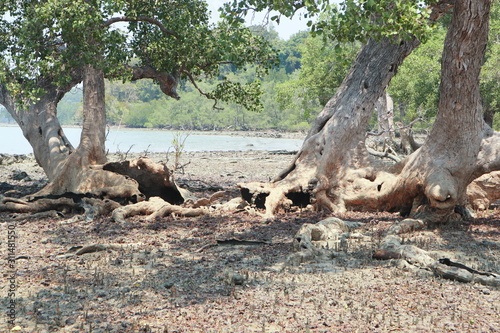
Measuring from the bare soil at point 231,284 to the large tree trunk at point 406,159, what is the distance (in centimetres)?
96

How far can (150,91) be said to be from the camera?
11794 cm

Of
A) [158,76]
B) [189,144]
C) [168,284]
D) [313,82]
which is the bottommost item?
[189,144]

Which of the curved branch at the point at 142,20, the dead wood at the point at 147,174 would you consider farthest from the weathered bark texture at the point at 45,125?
the curved branch at the point at 142,20

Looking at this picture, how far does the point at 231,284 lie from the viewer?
6547mm

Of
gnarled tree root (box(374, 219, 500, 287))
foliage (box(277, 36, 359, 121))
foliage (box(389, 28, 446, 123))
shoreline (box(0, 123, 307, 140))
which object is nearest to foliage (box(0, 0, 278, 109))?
gnarled tree root (box(374, 219, 500, 287))

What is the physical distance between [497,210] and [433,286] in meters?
6.19

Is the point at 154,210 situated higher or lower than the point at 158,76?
lower

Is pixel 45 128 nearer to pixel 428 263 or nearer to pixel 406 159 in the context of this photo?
pixel 406 159

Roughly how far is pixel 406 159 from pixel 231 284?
6.10 m

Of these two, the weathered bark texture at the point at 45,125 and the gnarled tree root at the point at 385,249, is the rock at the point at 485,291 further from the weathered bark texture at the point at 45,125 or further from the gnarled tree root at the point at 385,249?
the weathered bark texture at the point at 45,125

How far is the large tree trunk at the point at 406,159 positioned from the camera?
9.57 m

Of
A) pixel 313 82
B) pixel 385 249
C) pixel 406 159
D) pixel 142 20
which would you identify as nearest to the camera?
pixel 385 249

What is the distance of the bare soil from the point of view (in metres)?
5.40

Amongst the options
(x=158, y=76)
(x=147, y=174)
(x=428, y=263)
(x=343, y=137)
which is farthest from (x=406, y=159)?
(x=158, y=76)
